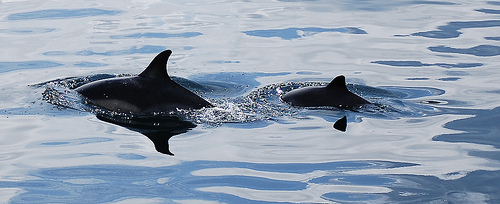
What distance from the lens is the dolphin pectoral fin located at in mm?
12745

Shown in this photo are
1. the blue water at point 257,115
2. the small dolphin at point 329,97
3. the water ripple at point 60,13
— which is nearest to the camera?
the blue water at point 257,115

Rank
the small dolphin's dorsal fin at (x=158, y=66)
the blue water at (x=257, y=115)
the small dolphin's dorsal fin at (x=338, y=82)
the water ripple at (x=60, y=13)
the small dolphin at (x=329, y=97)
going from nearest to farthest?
1. the blue water at (x=257, y=115)
2. the small dolphin's dorsal fin at (x=158, y=66)
3. the small dolphin at (x=329, y=97)
4. the small dolphin's dorsal fin at (x=338, y=82)
5. the water ripple at (x=60, y=13)

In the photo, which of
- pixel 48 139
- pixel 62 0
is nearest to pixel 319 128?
pixel 48 139

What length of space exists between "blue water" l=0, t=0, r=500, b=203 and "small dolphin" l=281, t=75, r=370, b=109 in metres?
0.28

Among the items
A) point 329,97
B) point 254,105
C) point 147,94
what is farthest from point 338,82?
point 147,94

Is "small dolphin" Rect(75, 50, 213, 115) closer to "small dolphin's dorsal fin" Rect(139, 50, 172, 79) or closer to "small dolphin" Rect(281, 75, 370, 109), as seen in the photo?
"small dolphin's dorsal fin" Rect(139, 50, 172, 79)

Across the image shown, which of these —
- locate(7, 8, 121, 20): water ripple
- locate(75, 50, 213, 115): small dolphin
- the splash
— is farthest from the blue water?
locate(75, 50, 213, 115): small dolphin

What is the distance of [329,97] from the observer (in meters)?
14.0

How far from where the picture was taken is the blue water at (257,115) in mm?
9711

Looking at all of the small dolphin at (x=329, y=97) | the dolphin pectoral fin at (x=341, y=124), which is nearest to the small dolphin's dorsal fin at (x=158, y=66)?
the small dolphin at (x=329, y=97)

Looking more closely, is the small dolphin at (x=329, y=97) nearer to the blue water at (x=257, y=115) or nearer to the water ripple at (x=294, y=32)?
the blue water at (x=257, y=115)

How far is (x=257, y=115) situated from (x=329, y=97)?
143 centimetres

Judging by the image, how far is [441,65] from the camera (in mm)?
18766

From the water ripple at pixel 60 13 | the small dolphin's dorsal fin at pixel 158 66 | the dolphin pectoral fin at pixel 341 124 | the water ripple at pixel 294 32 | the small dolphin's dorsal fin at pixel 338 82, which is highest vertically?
the small dolphin's dorsal fin at pixel 158 66
